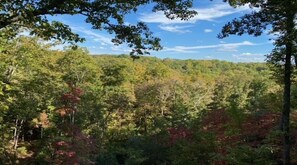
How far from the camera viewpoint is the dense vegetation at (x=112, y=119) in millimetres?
10109

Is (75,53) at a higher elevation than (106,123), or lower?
higher

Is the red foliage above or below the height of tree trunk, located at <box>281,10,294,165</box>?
below

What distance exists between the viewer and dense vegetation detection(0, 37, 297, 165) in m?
10.1

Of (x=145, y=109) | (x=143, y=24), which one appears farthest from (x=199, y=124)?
(x=145, y=109)

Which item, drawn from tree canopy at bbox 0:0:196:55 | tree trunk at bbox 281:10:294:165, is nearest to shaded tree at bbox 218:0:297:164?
tree trunk at bbox 281:10:294:165

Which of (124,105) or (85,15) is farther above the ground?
(85,15)

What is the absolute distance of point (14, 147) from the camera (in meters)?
18.4

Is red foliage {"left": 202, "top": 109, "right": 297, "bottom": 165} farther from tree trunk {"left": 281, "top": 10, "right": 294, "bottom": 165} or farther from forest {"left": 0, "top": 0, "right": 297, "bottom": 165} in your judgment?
tree trunk {"left": 281, "top": 10, "right": 294, "bottom": 165}

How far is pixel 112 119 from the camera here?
968 inches

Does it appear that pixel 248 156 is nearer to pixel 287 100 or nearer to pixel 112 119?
pixel 287 100

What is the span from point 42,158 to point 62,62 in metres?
11.2

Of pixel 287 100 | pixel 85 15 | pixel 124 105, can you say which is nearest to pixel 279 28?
pixel 287 100

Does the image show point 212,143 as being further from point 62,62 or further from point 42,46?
point 62,62

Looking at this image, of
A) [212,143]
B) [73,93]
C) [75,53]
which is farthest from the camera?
[75,53]
